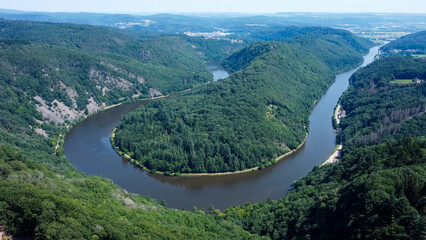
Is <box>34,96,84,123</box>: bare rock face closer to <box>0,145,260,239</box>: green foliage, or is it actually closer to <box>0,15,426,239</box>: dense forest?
<box>0,15,426,239</box>: dense forest

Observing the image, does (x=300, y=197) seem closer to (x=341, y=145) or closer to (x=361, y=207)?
(x=361, y=207)

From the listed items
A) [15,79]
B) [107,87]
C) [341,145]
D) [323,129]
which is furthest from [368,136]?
[15,79]

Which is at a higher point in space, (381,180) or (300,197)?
(381,180)

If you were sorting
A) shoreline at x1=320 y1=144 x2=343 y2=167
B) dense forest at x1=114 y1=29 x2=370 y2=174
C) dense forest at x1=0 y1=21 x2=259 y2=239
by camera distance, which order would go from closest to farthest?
dense forest at x1=0 y1=21 x2=259 y2=239
dense forest at x1=114 y1=29 x2=370 y2=174
shoreline at x1=320 y1=144 x2=343 y2=167

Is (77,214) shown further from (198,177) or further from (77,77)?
(77,77)

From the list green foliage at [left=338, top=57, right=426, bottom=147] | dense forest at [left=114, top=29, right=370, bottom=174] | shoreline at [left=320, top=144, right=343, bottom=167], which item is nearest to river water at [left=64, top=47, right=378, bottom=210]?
shoreline at [left=320, top=144, right=343, bottom=167]

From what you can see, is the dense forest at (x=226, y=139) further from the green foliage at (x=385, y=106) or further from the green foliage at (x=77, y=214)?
the green foliage at (x=385, y=106)

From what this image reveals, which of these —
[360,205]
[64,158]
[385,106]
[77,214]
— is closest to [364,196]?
[360,205]
